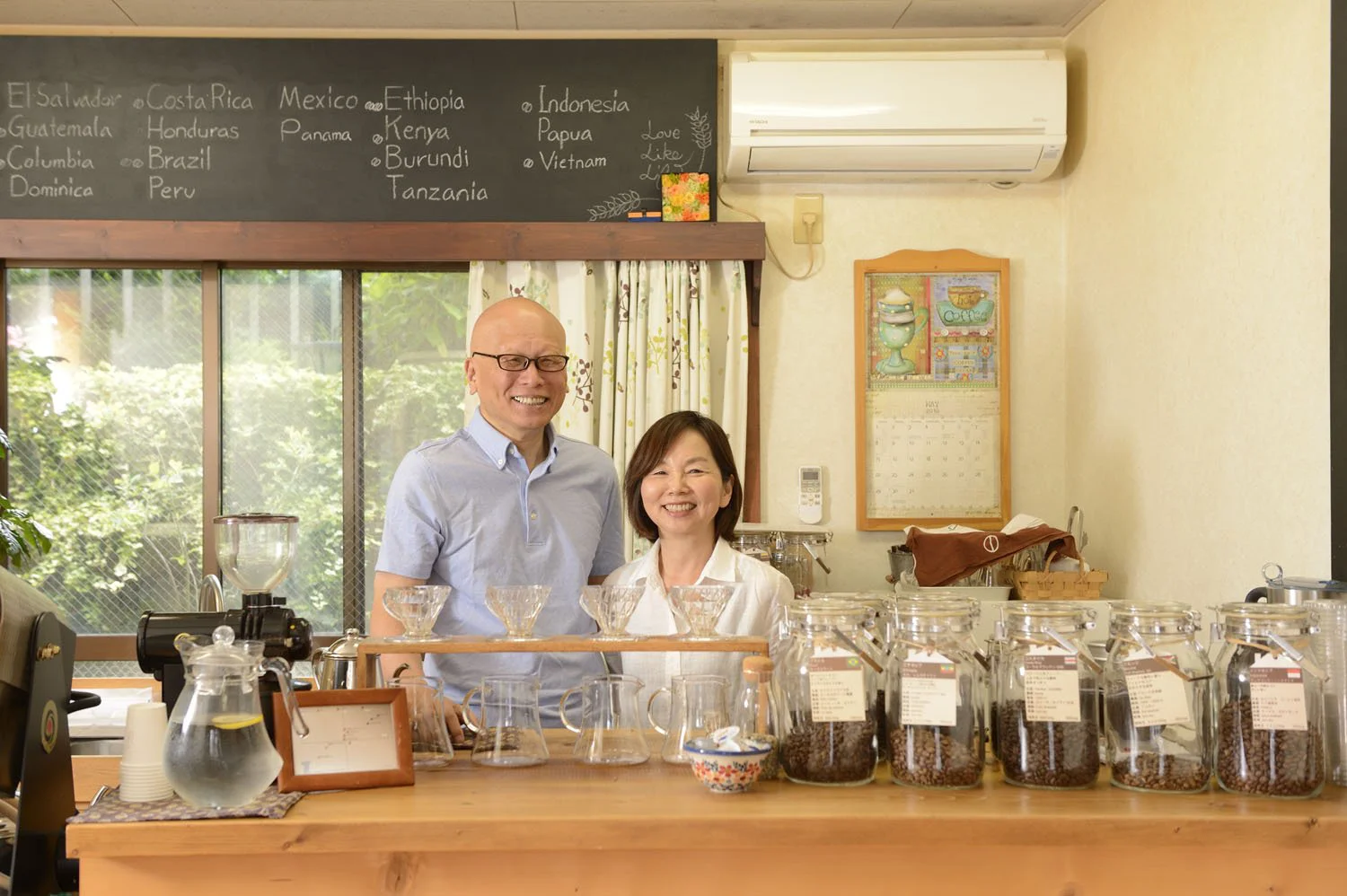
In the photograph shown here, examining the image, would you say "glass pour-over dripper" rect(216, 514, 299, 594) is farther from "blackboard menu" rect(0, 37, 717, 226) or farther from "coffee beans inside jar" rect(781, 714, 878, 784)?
"blackboard menu" rect(0, 37, 717, 226)

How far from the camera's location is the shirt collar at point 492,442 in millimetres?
2246

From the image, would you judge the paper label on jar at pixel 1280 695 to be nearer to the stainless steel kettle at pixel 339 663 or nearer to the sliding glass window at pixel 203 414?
the stainless steel kettle at pixel 339 663

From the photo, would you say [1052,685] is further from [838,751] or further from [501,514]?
[501,514]

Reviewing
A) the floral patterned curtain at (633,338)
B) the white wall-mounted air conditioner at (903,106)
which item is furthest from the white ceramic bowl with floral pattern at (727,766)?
the white wall-mounted air conditioner at (903,106)

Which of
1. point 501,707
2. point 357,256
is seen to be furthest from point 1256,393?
point 357,256

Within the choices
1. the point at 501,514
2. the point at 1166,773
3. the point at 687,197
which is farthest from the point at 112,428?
the point at 1166,773

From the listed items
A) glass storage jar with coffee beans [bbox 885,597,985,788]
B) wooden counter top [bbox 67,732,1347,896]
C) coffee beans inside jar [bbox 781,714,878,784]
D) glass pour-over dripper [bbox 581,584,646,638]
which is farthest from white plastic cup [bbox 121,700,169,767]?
glass storage jar with coffee beans [bbox 885,597,985,788]

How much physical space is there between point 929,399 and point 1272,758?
2.46 m

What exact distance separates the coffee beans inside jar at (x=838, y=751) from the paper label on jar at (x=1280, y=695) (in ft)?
1.51

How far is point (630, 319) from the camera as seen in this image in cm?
375

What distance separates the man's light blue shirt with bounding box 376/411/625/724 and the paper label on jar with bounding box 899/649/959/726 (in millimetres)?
840

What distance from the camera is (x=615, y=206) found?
12.4 ft

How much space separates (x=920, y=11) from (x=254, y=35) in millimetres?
2102

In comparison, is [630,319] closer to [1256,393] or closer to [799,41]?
[799,41]
